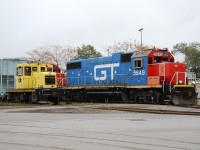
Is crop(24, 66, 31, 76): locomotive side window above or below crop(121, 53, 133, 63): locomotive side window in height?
below

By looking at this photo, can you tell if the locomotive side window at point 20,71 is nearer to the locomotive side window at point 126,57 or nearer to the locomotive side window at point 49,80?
the locomotive side window at point 49,80

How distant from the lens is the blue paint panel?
27.8 metres

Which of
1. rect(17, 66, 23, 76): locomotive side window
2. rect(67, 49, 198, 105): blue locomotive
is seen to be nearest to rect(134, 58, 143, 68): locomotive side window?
rect(67, 49, 198, 105): blue locomotive

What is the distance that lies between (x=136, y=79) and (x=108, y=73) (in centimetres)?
326

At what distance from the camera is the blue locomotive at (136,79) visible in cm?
2595

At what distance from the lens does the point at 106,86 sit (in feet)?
98.3

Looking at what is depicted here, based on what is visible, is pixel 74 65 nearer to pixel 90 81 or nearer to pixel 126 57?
pixel 90 81

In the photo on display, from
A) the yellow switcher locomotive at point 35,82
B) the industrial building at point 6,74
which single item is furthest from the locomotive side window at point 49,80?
the industrial building at point 6,74

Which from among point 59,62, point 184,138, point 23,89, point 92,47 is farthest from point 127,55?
point 92,47

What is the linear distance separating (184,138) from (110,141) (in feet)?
6.49

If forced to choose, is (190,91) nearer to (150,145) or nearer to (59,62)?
(150,145)

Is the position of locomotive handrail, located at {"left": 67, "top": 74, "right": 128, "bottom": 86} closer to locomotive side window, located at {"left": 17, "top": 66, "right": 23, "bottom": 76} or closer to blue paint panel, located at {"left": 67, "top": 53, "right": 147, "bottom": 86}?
blue paint panel, located at {"left": 67, "top": 53, "right": 147, "bottom": 86}

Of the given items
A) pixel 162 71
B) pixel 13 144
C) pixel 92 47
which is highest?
pixel 92 47

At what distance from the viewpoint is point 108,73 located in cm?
3038
